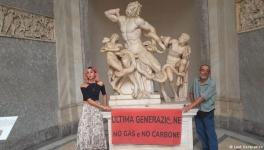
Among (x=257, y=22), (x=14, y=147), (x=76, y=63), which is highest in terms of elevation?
(x=257, y=22)

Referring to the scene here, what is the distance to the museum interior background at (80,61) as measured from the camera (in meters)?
5.73

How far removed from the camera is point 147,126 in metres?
4.62

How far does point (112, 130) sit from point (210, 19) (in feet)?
12.4

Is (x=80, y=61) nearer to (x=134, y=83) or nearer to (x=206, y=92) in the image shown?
(x=134, y=83)

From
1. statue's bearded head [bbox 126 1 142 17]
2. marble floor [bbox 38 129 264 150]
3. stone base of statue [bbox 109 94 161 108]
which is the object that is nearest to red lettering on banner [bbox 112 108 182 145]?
stone base of statue [bbox 109 94 161 108]

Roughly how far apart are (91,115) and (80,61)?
316cm

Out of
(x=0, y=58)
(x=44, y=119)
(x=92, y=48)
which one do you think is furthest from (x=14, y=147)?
(x=92, y=48)

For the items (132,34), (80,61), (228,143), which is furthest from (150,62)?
(80,61)

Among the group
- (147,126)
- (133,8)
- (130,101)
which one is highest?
(133,8)

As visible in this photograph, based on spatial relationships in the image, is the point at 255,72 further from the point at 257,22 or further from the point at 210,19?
the point at 210,19

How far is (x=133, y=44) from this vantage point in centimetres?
547

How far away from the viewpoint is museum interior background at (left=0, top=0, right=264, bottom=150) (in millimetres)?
5727

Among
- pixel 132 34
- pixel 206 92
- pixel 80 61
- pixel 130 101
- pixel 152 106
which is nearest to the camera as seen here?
pixel 206 92

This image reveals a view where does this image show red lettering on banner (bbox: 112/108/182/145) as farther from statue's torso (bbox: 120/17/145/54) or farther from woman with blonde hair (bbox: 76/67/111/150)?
statue's torso (bbox: 120/17/145/54)
